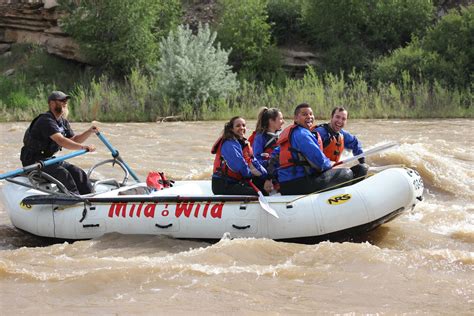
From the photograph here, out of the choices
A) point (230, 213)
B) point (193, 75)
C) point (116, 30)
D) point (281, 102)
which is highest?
point (116, 30)

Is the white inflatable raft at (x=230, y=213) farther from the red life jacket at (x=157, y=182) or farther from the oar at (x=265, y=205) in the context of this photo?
the red life jacket at (x=157, y=182)

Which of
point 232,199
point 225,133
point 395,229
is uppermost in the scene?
point 225,133

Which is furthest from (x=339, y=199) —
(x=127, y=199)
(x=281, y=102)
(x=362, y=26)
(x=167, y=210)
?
(x=362, y=26)

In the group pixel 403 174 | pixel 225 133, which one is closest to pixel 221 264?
pixel 225 133

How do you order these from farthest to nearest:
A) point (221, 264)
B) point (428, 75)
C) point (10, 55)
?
1. point (10, 55)
2. point (428, 75)
3. point (221, 264)

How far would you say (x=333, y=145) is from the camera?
7.67 metres

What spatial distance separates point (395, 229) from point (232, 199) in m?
1.72

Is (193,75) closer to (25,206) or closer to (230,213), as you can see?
(25,206)

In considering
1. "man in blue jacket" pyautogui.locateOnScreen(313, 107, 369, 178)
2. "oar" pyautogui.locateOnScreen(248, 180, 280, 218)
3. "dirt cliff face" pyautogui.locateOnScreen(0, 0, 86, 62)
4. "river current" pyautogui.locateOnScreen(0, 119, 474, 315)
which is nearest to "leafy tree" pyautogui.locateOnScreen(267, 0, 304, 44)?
"dirt cliff face" pyautogui.locateOnScreen(0, 0, 86, 62)

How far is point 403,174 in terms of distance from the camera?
23.2 feet

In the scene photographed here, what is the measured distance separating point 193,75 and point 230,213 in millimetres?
11446

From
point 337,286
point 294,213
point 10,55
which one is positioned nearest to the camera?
point 337,286

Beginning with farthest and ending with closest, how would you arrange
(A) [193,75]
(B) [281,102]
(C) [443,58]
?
(C) [443,58] → (B) [281,102] → (A) [193,75]

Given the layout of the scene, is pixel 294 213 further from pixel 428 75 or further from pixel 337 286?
pixel 428 75
